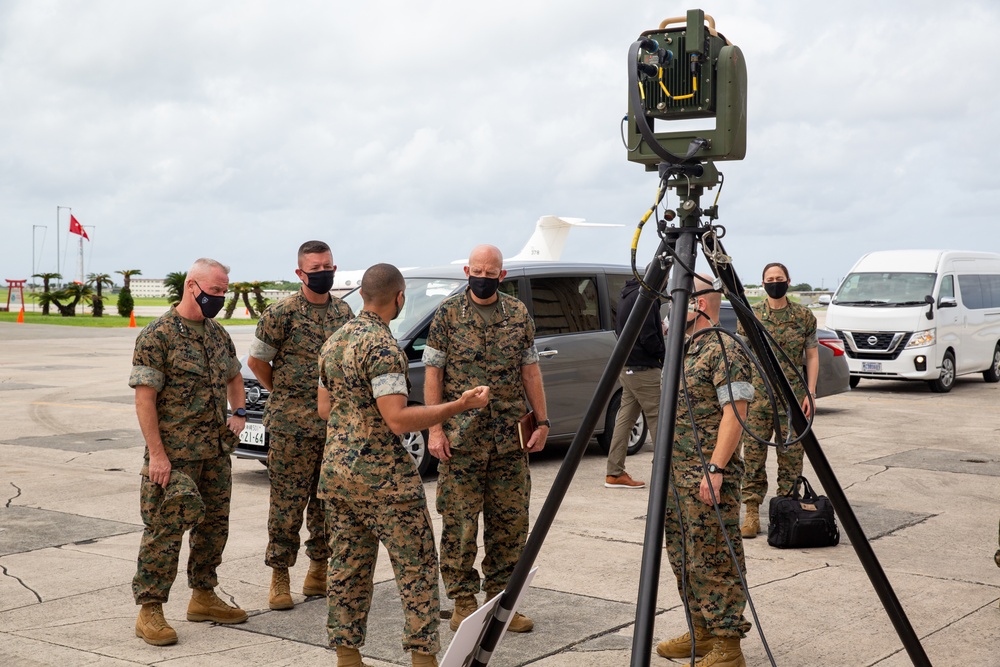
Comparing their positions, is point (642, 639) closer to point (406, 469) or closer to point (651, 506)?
point (651, 506)

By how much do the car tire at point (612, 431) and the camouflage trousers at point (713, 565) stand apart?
5.97 metres

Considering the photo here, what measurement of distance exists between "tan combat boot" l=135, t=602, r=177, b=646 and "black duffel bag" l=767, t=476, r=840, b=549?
13.2ft

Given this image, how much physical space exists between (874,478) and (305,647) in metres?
6.65

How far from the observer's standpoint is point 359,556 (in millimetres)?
4520

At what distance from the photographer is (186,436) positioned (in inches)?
213

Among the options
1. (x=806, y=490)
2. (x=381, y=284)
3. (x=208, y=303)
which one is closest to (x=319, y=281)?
(x=208, y=303)

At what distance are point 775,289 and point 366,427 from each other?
188 inches

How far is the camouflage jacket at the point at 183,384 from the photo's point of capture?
532 cm

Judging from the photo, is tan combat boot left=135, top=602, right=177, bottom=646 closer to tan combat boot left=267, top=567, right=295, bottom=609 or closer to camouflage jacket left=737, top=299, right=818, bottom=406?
tan combat boot left=267, top=567, right=295, bottom=609

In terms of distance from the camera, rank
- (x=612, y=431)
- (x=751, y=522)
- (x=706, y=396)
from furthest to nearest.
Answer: (x=612, y=431) < (x=751, y=522) < (x=706, y=396)

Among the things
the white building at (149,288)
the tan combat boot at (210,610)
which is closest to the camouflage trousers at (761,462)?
the tan combat boot at (210,610)

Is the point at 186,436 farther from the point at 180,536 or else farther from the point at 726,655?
the point at 726,655

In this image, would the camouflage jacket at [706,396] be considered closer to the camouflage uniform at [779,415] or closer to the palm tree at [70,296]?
the camouflage uniform at [779,415]

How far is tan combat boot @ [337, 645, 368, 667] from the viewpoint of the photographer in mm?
4535
